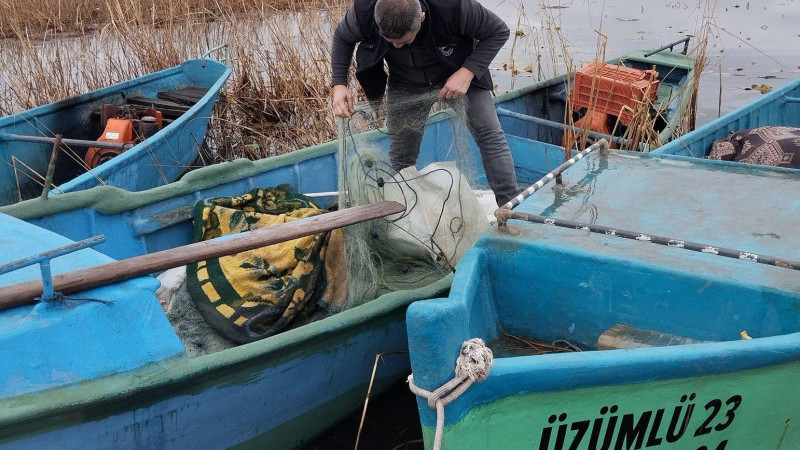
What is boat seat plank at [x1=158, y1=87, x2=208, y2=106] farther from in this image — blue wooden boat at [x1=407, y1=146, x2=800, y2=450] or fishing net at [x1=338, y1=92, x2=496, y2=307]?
blue wooden boat at [x1=407, y1=146, x2=800, y2=450]

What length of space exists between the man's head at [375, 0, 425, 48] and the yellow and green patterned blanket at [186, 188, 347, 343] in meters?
0.99

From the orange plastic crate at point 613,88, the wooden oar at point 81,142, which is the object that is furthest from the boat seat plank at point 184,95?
the orange plastic crate at point 613,88

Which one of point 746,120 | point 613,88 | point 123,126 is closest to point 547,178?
point 746,120

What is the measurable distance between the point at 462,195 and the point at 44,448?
7.30ft

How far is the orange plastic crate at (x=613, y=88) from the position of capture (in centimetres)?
636

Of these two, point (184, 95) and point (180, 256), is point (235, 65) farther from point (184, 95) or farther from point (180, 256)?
point (180, 256)

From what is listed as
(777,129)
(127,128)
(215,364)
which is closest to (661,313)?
(215,364)

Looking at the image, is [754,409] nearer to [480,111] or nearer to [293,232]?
[293,232]

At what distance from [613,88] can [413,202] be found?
2.77 metres

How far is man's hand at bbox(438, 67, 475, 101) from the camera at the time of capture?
13.2 feet

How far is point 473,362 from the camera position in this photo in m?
2.35

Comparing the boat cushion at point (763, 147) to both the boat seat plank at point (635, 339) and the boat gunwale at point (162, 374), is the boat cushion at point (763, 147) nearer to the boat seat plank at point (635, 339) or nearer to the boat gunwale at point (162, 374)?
the boat seat plank at point (635, 339)

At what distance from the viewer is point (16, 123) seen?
631 centimetres

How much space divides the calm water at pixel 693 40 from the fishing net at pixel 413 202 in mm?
3532
